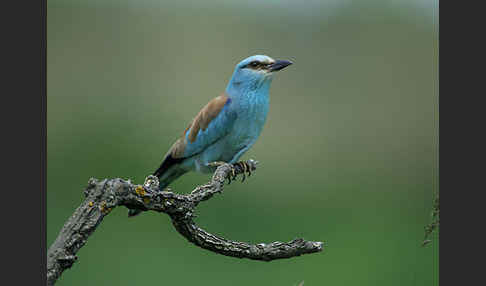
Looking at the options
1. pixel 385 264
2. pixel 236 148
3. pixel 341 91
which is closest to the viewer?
pixel 236 148

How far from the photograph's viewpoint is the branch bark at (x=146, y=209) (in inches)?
61.6

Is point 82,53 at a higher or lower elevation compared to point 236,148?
higher

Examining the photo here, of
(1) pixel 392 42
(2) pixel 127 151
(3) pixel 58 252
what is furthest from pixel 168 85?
(1) pixel 392 42

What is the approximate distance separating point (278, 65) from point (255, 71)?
11 centimetres

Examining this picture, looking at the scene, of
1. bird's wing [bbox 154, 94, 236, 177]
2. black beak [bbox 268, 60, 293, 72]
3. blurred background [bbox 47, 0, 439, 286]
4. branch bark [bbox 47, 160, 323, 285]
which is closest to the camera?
branch bark [bbox 47, 160, 323, 285]

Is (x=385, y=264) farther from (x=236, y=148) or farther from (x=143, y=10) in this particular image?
(x=143, y=10)

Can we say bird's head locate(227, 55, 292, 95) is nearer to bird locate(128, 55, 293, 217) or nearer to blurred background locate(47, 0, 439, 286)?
bird locate(128, 55, 293, 217)

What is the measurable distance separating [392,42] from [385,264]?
158 cm

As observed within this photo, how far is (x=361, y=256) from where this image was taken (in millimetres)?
3262

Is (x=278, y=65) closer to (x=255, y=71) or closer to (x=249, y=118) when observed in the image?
(x=255, y=71)

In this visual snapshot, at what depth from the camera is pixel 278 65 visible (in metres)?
2.52

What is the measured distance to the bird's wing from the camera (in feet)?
8.50

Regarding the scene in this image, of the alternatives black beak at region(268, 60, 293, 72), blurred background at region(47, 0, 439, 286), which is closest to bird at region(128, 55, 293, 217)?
black beak at region(268, 60, 293, 72)

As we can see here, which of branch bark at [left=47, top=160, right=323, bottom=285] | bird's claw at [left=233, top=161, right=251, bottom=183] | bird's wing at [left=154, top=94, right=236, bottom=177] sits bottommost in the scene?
branch bark at [left=47, top=160, right=323, bottom=285]
